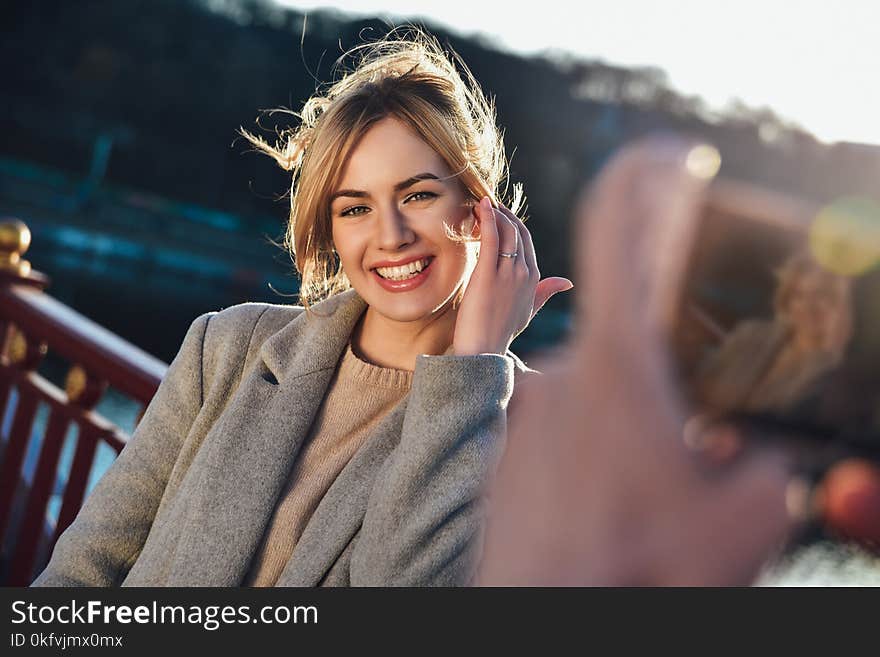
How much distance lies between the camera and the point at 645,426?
0.95ft

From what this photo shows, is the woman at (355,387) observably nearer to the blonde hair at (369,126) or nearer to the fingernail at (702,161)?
the blonde hair at (369,126)

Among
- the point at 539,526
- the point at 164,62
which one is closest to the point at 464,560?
the point at 539,526

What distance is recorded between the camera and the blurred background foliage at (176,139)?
2152 cm

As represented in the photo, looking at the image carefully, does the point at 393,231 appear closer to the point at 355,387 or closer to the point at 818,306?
the point at 355,387

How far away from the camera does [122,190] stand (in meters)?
31.1

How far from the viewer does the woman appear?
124 centimetres

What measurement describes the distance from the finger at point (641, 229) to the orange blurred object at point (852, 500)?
65 mm

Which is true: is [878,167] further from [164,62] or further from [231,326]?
[164,62]

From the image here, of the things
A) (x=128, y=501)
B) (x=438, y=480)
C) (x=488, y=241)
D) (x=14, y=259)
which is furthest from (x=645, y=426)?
(x=14, y=259)

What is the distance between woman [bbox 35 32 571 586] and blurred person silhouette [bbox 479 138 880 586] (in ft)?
2.88

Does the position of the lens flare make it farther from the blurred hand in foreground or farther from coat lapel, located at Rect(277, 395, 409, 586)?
coat lapel, located at Rect(277, 395, 409, 586)

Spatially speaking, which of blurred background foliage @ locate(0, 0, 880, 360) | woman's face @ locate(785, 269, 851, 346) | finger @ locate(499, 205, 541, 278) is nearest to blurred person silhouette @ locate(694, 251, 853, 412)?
woman's face @ locate(785, 269, 851, 346)

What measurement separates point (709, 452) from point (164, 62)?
3905 centimetres

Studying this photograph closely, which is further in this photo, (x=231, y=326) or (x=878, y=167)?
(x=231, y=326)
